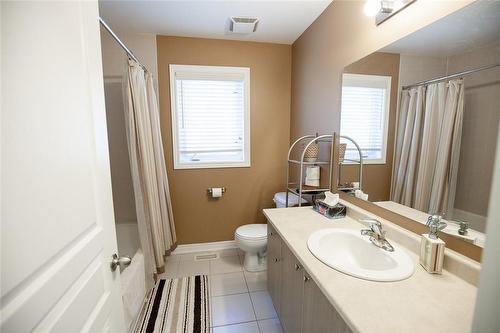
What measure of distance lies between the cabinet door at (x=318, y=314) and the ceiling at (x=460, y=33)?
3.95ft

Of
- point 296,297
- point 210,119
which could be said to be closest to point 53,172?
point 296,297

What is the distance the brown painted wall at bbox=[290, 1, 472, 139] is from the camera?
117cm

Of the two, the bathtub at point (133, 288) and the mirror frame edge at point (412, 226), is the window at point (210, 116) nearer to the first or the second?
the bathtub at point (133, 288)

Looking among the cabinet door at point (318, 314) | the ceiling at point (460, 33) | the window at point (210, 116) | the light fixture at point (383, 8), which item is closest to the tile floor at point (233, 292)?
the cabinet door at point (318, 314)

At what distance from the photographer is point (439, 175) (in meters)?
1.07

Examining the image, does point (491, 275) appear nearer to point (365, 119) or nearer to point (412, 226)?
point (412, 226)

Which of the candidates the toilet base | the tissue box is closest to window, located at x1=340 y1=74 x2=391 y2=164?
the tissue box

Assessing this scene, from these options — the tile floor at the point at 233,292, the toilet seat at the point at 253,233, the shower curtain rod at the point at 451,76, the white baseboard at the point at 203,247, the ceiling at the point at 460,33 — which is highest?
the ceiling at the point at 460,33

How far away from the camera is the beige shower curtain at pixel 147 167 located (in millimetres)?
1834

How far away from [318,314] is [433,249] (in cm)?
55

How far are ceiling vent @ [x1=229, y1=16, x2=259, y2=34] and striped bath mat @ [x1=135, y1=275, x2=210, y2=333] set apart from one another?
7.93 feet

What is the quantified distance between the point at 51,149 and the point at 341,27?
1.93 m

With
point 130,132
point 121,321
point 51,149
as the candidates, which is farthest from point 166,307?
point 51,149

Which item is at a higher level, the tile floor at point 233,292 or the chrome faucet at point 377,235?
the chrome faucet at point 377,235
